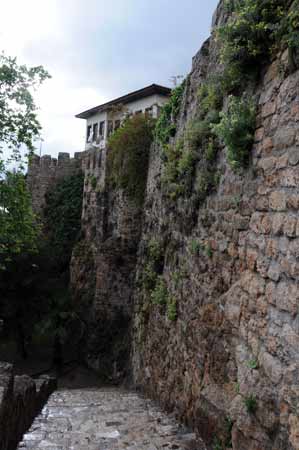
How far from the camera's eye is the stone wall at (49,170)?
76.2 ft

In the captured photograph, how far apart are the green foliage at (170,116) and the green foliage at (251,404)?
20.6ft

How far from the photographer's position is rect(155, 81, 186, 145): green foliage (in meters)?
8.86

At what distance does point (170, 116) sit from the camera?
934 cm

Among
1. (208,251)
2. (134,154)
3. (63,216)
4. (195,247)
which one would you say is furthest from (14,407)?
(63,216)

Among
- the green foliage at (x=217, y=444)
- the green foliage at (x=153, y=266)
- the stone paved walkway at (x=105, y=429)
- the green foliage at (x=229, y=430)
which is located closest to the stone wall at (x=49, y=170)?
the green foliage at (x=153, y=266)

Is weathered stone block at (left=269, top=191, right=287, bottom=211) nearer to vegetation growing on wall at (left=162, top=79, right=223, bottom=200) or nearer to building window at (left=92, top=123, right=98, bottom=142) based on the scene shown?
→ vegetation growing on wall at (left=162, top=79, right=223, bottom=200)

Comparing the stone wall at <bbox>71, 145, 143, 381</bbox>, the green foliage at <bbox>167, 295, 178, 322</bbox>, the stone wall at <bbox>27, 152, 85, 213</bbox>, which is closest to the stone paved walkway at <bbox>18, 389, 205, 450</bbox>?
the green foliage at <bbox>167, 295, 178, 322</bbox>

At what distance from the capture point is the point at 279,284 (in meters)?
3.33

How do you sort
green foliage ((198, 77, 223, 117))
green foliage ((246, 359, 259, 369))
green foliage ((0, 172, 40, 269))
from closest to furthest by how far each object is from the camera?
1. green foliage ((246, 359, 259, 369))
2. green foliage ((198, 77, 223, 117))
3. green foliage ((0, 172, 40, 269))

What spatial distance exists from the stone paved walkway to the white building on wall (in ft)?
50.4

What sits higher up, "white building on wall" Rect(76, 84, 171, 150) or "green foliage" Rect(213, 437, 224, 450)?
"white building on wall" Rect(76, 84, 171, 150)

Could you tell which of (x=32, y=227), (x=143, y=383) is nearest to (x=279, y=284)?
(x=143, y=383)

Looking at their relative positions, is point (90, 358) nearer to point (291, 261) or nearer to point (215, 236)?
point (215, 236)

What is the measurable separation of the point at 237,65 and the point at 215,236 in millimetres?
1992
